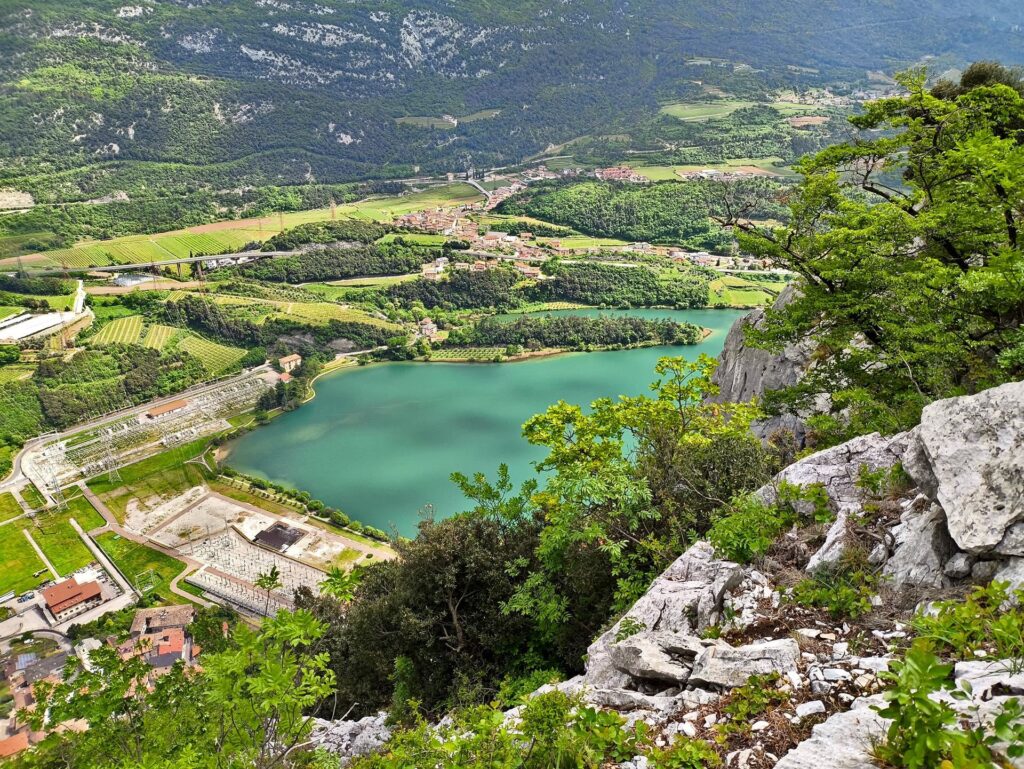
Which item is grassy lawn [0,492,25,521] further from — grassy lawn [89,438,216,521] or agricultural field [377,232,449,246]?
agricultural field [377,232,449,246]

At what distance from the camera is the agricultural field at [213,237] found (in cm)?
5812

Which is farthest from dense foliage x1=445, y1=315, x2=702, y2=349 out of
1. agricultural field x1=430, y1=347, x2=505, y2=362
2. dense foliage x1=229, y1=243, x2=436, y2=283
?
dense foliage x1=229, y1=243, x2=436, y2=283

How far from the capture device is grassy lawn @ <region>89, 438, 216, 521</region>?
26.7m

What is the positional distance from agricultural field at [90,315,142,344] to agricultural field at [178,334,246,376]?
370 cm

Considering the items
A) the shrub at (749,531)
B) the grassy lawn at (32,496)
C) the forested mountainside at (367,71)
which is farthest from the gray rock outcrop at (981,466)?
the forested mountainside at (367,71)

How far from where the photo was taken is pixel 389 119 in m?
120

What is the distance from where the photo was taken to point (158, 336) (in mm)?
44250

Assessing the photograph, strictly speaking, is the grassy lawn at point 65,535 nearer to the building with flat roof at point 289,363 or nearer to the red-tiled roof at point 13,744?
the red-tiled roof at point 13,744

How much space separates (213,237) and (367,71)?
90658 millimetres

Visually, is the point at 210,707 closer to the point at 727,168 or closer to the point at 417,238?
the point at 417,238

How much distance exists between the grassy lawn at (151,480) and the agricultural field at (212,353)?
1224cm

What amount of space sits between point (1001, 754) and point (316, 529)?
76.5 ft

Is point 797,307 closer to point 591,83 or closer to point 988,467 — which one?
point 988,467

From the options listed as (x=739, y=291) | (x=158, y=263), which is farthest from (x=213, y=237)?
(x=739, y=291)
